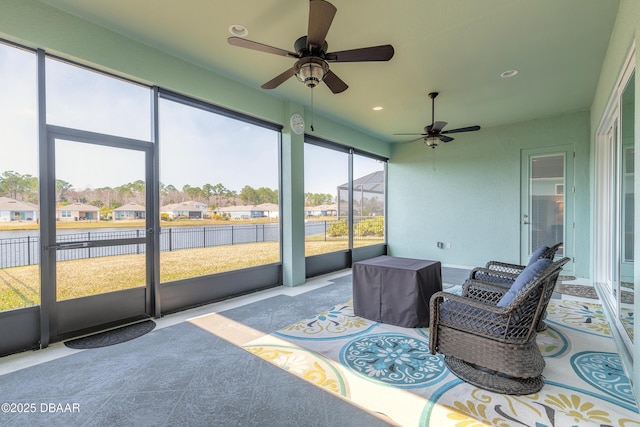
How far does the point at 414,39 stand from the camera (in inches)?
129

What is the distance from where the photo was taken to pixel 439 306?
2.57 meters

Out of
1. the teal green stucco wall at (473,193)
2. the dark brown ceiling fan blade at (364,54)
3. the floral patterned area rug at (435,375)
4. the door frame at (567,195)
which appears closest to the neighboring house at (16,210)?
the floral patterned area rug at (435,375)

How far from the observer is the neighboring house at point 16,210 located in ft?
8.99

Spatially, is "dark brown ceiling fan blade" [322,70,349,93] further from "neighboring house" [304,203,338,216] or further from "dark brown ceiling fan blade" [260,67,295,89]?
"neighboring house" [304,203,338,216]

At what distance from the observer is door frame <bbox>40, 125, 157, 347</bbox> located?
295 centimetres

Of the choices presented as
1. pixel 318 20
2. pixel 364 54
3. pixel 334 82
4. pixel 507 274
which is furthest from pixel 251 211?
pixel 507 274

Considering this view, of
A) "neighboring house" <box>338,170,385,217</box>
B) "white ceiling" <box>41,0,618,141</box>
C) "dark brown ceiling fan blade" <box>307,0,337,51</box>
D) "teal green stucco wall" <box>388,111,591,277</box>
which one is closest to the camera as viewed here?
"dark brown ceiling fan blade" <box>307,0,337,51</box>

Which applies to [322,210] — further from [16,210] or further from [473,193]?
[16,210]

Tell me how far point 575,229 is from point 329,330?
530 centimetres

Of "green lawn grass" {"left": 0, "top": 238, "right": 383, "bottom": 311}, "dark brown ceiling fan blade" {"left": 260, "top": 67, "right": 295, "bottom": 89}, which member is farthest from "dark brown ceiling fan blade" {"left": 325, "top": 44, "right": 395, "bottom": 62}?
"green lawn grass" {"left": 0, "top": 238, "right": 383, "bottom": 311}

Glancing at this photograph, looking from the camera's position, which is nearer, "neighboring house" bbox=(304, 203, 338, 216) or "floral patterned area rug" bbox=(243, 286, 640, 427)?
"floral patterned area rug" bbox=(243, 286, 640, 427)

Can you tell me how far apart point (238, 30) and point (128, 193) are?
2.23 metres

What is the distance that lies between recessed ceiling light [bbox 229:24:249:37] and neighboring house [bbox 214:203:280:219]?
2.32 m

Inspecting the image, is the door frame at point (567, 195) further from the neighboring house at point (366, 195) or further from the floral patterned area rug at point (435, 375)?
the neighboring house at point (366, 195)
